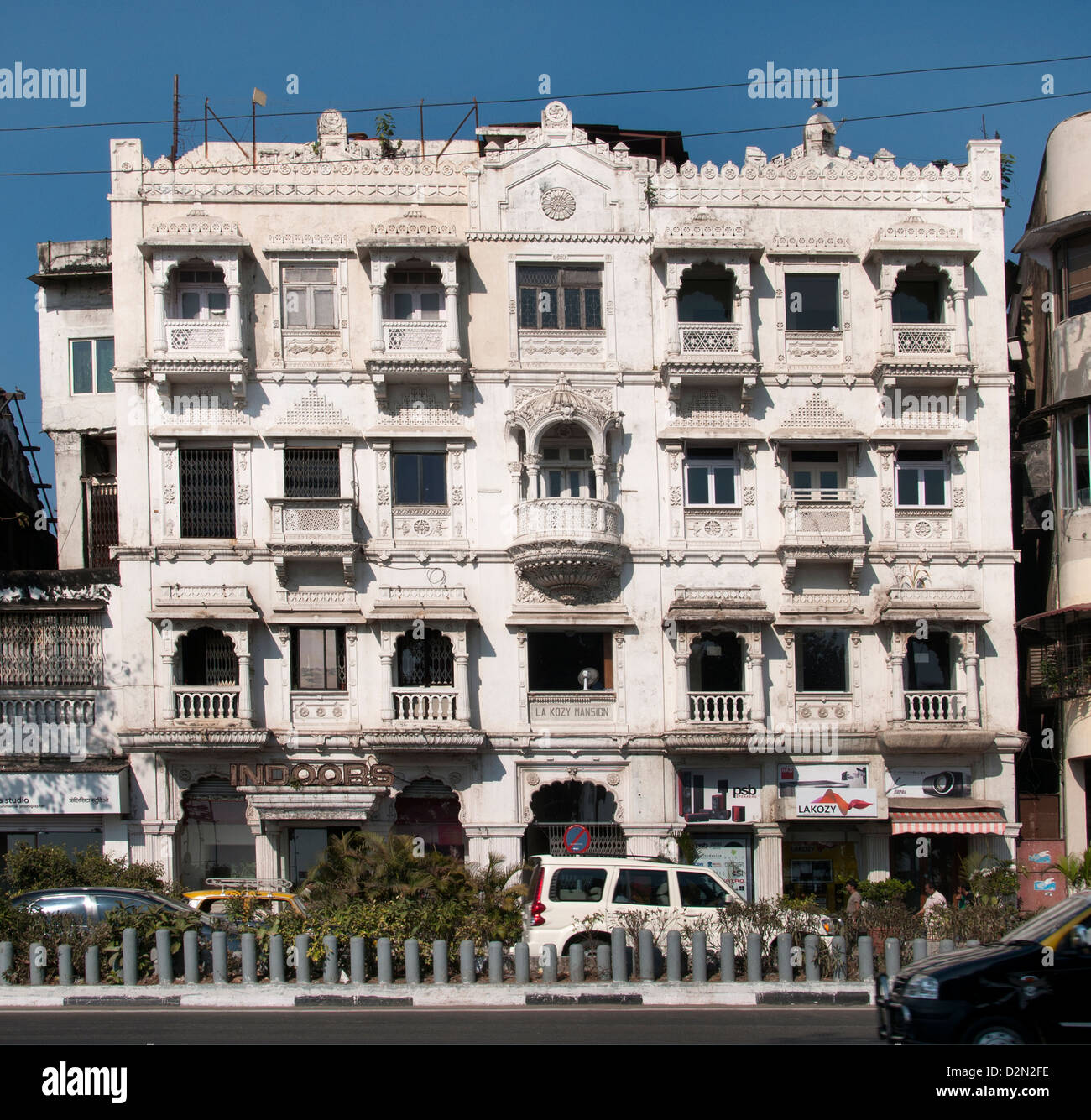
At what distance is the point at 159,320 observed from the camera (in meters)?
33.0

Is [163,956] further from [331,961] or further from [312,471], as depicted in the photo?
[312,471]

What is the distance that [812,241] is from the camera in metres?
34.3

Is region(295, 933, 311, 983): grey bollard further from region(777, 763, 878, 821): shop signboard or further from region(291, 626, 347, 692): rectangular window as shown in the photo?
region(777, 763, 878, 821): shop signboard

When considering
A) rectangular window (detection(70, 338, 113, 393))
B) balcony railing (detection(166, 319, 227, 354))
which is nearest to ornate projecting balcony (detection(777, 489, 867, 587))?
balcony railing (detection(166, 319, 227, 354))

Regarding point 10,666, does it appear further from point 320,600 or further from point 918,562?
point 918,562

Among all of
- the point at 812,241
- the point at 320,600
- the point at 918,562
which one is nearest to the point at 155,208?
the point at 320,600

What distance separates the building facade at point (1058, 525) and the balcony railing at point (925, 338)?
115 inches

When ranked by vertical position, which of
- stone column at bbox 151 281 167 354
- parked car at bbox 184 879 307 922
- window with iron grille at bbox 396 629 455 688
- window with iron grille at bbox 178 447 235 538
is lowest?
parked car at bbox 184 879 307 922

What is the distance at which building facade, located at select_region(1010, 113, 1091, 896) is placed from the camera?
111 feet

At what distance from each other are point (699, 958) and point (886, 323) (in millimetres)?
17523

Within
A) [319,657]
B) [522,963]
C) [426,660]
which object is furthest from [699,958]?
[319,657]

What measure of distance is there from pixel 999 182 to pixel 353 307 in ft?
50.7

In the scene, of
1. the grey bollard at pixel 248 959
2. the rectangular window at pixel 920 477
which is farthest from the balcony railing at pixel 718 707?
the grey bollard at pixel 248 959

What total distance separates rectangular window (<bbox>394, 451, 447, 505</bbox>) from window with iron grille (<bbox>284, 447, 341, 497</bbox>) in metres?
1.36
